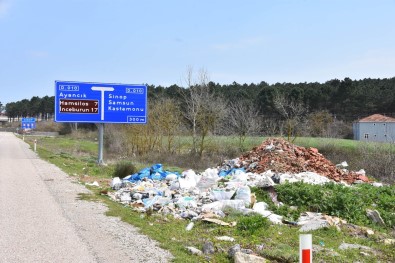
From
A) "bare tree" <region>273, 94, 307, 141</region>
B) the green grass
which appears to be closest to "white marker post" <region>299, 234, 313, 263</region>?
the green grass

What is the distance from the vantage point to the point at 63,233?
862cm

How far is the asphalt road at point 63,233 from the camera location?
711 cm

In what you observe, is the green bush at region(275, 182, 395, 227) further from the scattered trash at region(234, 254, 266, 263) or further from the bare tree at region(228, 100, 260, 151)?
the bare tree at region(228, 100, 260, 151)

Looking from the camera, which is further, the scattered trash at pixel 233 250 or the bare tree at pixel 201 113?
the bare tree at pixel 201 113

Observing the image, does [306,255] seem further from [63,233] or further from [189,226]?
[63,233]

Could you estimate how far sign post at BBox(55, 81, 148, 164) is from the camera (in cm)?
2717

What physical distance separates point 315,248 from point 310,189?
4728 millimetres

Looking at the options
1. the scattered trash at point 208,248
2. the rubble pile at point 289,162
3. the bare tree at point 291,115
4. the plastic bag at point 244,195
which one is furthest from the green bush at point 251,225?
the bare tree at point 291,115

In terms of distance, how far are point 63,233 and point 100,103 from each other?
19655mm

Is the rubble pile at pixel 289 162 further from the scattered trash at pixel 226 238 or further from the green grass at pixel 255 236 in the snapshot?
the scattered trash at pixel 226 238

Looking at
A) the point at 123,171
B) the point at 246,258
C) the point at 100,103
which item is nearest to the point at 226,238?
the point at 246,258

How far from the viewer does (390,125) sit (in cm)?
6144

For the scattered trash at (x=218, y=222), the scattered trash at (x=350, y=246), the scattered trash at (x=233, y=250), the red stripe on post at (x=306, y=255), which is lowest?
the scattered trash at (x=350, y=246)

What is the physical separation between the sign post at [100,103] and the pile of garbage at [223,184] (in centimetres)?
819
